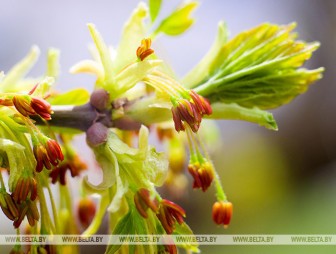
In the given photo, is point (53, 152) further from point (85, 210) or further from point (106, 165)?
point (85, 210)

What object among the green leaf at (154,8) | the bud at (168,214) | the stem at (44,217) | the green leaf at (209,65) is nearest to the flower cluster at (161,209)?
the bud at (168,214)

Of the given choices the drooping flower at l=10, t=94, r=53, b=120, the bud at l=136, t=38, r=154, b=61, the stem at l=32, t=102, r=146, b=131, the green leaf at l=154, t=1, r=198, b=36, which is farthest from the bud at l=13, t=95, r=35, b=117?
the green leaf at l=154, t=1, r=198, b=36

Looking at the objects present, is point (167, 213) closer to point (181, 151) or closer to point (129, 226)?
point (129, 226)

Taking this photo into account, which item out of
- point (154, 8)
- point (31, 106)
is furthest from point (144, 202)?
point (154, 8)

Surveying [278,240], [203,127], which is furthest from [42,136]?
[203,127]

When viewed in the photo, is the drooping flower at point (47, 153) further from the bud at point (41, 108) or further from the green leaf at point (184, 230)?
the green leaf at point (184, 230)

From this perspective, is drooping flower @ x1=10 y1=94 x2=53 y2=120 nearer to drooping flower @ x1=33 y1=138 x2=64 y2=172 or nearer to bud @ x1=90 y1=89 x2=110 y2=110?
drooping flower @ x1=33 y1=138 x2=64 y2=172
